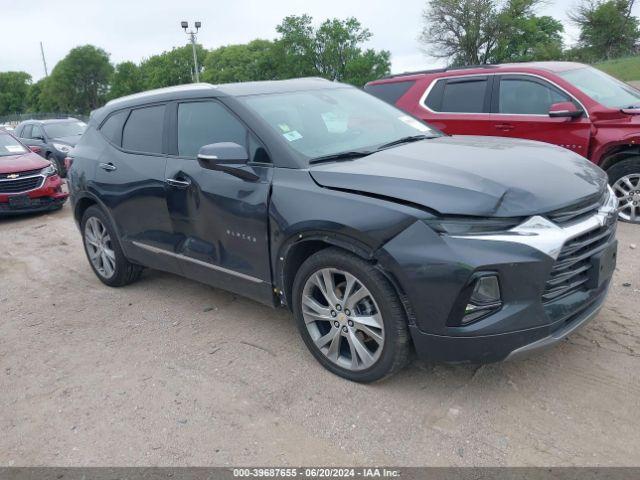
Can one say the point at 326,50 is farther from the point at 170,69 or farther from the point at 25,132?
the point at 25,132

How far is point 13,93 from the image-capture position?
116 meters

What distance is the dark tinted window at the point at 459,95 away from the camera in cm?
703

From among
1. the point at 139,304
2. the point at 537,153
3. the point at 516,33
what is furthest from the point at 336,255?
the point at 516,33

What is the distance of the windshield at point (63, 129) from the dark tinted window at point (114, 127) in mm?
10625

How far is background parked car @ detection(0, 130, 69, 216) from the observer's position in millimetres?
9156

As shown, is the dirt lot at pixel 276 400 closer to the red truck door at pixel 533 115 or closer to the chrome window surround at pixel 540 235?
the chrome window surround at pixel 540 235

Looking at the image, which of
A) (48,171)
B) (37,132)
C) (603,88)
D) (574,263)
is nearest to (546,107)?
(603,88)

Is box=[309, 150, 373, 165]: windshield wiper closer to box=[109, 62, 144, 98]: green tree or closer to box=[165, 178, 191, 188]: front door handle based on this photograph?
box=[165, 178, 191, 188]: front door handle

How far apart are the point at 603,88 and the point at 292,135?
466 cm

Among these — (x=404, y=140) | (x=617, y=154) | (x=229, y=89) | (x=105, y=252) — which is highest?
(x=229, y=89)

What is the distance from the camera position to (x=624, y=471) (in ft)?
8.18

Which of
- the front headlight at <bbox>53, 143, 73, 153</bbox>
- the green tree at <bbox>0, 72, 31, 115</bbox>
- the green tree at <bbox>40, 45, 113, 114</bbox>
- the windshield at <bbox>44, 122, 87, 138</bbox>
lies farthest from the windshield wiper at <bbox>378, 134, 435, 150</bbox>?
the green tree at <bbox>0, 72, 31, 115</bbox>

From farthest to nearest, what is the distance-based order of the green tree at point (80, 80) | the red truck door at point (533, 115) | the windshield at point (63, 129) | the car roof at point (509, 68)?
1. the green tree at point (80, 80)
2. the windshield at point (63, 129)
3. the car roof at point (509, 68)
4. the red truck door at point (533, 115)

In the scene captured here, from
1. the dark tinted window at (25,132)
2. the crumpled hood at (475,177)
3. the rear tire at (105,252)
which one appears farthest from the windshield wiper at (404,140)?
the dark tinted window at (25,132)
